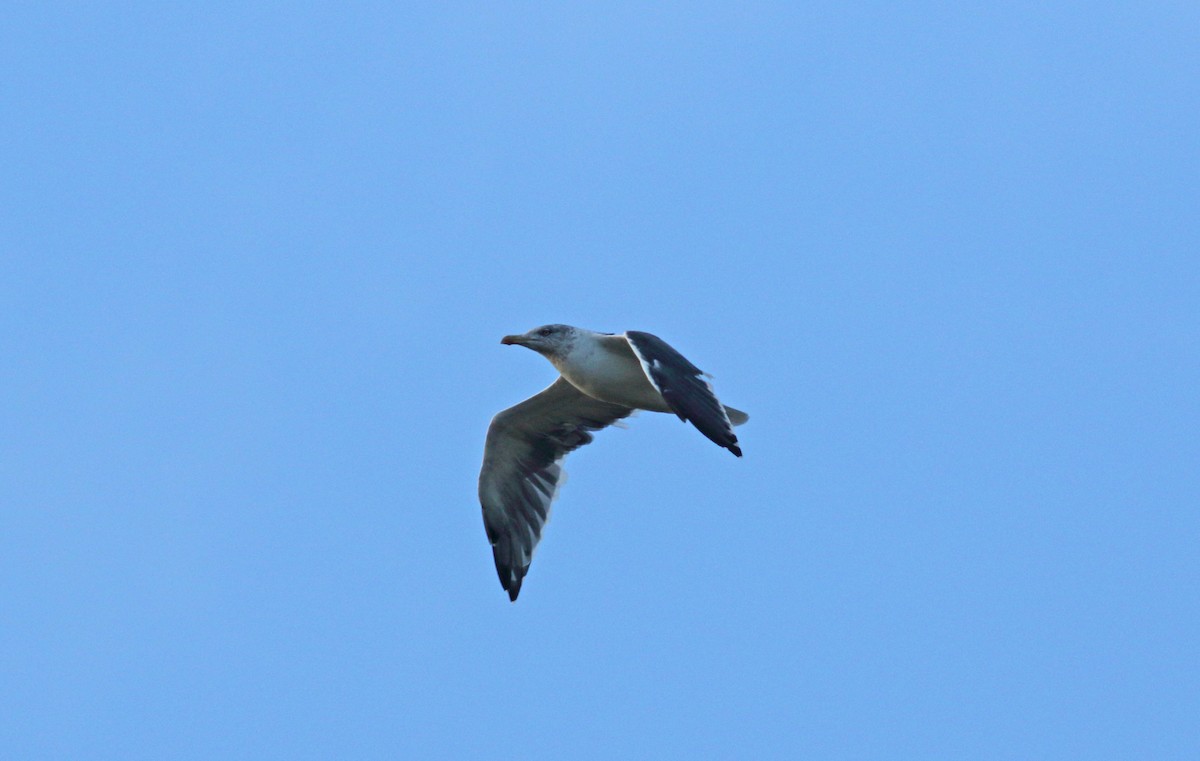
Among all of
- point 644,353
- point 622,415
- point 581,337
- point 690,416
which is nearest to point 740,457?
point 690,416

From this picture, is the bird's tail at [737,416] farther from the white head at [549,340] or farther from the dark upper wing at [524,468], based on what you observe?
the white head at [549,340]

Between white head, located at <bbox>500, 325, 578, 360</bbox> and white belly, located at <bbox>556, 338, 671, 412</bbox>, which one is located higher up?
white head, located at <bbox>500, 325, 578, 360</bbox>

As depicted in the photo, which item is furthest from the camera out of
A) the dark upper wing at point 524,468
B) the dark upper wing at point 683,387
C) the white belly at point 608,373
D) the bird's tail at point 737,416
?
the dark upper wing at point 524,468

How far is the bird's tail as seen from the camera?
44.2 ft

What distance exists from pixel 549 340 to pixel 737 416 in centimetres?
181

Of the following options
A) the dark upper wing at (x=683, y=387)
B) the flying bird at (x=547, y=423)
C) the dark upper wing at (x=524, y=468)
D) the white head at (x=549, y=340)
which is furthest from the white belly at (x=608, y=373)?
the dark upper wing at (x=524, y=468)

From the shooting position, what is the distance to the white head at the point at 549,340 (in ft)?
43.4

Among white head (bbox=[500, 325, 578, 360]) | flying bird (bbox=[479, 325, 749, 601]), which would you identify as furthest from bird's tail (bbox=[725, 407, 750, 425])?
white head (bbox=[500, 325, 578, 360])

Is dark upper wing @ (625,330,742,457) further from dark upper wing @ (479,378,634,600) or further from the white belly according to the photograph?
dark upper wing @ (479,378,634,600)

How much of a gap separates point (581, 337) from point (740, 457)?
2930 millimetres

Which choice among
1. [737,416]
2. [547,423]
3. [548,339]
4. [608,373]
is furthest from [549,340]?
[737,416]

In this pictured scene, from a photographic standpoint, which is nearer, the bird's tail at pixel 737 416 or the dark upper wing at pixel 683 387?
the dark upper wing at pixel 683 387

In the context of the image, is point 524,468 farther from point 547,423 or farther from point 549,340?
point 549,340

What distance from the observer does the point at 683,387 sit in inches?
462
